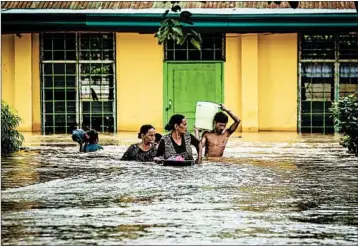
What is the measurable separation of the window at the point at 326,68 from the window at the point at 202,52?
207 centimetres

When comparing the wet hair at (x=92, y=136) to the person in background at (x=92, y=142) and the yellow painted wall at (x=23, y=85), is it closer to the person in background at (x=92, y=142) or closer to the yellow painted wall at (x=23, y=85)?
the person in background at (x=92, y=142)

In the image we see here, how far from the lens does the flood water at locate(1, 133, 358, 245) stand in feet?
26.3

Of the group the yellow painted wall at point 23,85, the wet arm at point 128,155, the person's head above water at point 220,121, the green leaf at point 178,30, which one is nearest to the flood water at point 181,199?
the wet arm at point 128,155

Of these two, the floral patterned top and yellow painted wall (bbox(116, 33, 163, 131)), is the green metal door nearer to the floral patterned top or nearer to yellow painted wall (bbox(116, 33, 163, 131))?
yellow painted wall (bbox(116, 33, 163, 131))

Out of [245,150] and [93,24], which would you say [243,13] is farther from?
[245,150]

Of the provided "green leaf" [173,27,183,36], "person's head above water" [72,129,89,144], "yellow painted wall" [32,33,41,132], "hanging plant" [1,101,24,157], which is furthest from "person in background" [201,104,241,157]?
"yellow painted wall" [32,33,41,132]

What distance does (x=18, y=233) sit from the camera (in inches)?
318

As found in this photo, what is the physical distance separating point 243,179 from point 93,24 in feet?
41.1

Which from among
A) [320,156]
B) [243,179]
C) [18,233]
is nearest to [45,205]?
[18,233]

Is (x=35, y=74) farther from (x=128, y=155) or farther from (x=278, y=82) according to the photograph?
(x=128, y=155)

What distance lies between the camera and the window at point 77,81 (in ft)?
85.7

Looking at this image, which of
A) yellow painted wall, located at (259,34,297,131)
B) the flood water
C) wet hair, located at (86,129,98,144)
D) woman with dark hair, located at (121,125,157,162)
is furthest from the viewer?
yellow painted wall, located at (259,34,297,131)

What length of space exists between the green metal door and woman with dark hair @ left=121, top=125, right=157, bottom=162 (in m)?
10.3

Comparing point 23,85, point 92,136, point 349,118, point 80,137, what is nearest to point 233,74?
point 23,85
